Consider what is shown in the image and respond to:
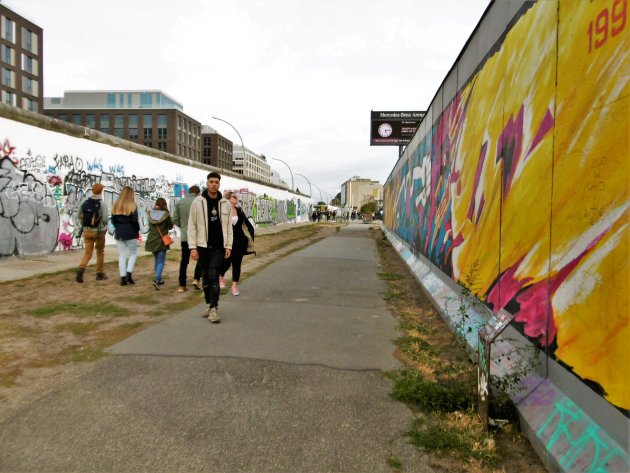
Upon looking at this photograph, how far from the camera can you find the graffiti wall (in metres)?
2.28

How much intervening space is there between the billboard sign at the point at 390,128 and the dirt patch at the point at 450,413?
32.4 m

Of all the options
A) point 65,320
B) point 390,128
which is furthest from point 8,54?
point 65,320

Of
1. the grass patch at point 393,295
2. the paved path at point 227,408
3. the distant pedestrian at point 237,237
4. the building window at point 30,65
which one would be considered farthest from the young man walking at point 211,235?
the building window at point 30,65

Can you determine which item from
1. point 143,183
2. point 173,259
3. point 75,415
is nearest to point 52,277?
point 173,259

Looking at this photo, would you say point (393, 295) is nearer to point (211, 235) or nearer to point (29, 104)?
point (211, 235)

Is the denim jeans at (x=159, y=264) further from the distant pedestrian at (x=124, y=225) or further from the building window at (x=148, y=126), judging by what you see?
the building window at (x=148, y=126)

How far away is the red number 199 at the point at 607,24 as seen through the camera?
90.2 inches

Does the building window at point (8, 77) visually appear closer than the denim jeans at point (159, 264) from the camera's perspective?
No

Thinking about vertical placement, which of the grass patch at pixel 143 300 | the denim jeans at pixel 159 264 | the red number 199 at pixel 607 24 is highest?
the red number 199 at pixel 607 24

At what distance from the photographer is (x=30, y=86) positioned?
205 feet

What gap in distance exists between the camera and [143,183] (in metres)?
16.1

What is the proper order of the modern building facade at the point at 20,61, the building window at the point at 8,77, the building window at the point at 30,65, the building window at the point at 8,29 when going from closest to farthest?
the building window at the point at 8,29 → the modern building facade at the point at 20,61 → the building window at the point at 8,77 → the building window at the point at 30,65

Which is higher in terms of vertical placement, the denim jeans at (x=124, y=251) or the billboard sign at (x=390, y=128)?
the billboard sign at (x=390, y=128)

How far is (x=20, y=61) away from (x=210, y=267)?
70216 mm
